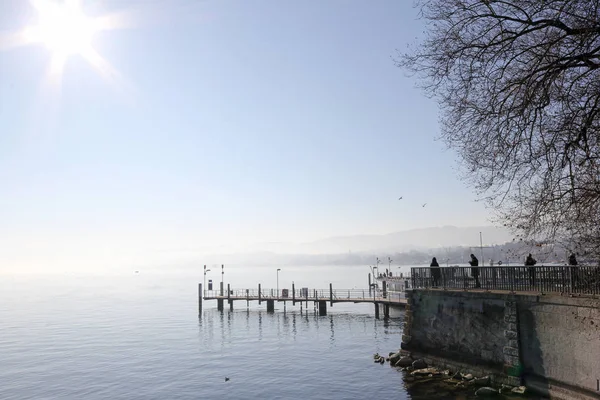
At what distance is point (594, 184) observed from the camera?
1159cm

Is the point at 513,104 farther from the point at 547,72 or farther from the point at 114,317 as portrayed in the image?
the point at 114,317

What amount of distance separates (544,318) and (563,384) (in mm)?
2734

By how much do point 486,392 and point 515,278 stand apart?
18.7 ft

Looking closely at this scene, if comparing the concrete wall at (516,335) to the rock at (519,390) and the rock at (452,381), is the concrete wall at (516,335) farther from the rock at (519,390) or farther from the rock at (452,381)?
the rock at (452,381)

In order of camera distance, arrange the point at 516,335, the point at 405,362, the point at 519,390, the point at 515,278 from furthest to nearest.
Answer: the point at 405,362
the point at 515,278
the point at 516,335
the point at 519,390

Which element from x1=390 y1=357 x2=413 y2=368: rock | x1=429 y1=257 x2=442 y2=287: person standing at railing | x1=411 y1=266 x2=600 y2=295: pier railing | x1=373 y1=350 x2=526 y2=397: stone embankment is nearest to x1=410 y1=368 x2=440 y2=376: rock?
x1=373 y1=350 x2=526 y2=397: stone embankment

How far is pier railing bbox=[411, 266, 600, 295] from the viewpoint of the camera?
20.4 m

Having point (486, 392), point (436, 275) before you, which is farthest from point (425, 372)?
point (436, 275)

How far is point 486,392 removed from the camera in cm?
2316

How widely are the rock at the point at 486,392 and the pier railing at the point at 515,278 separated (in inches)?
194

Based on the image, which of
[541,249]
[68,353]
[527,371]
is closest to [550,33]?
[541,249]

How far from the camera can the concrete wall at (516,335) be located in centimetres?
1962

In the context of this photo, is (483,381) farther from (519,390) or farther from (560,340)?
(560,340)

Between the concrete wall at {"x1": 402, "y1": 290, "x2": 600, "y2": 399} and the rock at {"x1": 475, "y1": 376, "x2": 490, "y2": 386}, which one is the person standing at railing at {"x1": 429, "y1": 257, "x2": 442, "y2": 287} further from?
the rock at {"x1": 475, "y1": 376, "x2": 490, "y2": 386}
